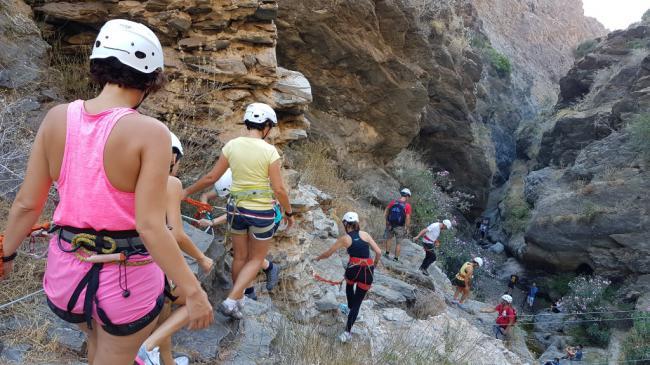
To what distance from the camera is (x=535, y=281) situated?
57.6ft

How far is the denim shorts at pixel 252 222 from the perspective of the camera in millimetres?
3586

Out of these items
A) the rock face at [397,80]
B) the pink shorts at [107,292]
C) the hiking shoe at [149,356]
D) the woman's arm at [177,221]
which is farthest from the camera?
the rock face at [397,80]

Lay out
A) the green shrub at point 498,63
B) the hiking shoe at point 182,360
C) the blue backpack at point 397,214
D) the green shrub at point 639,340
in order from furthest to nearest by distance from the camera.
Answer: the green shrub at point 498,63 < the green shrub at point 639,340 < the blue backpack at point 397,214 < the hiking shoe at point 182,360

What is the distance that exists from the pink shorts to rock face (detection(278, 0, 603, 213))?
10078mm

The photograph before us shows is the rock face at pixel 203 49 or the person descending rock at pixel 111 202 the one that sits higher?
the rock face at pixel 203 49

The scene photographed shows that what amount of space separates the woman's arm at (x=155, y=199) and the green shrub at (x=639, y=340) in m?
13.3

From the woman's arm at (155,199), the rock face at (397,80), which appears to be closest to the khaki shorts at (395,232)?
the rock face at (397,80)

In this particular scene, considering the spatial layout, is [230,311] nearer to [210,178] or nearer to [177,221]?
[210,178]

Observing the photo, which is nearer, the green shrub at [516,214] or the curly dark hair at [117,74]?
the curly dark hair at [117,74]

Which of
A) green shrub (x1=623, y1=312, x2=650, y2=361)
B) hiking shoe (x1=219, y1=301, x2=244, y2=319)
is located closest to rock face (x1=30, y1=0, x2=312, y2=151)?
hiking shoe (x1=219, y1=301, x2=244, y2=319)

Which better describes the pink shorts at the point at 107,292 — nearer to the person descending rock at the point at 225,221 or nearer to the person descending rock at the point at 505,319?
the person descending rock at the point at 225,221

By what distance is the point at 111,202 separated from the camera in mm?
1448

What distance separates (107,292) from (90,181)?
39cm

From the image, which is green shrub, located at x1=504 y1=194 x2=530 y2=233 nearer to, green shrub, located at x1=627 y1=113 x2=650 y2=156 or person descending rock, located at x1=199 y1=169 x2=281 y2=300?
green shrub, located at x1=627 y1=113 x2=650 y2=156
